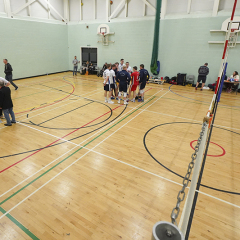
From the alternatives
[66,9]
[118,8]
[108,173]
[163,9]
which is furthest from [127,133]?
[66,9]

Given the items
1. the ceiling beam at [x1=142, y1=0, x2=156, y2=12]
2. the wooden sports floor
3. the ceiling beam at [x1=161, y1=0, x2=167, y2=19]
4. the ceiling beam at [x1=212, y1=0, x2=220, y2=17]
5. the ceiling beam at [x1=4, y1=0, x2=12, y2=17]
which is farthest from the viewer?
the ceiling beam at [x1=142, y1=0, x2=156, y2=12]

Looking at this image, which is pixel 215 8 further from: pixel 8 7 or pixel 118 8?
pixel 8 7

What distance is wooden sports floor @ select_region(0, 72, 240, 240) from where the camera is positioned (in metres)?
3.32

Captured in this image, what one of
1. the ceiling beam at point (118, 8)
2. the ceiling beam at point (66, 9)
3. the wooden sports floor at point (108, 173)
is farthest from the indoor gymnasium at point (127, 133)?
the ceiling beam at point (66, 9)

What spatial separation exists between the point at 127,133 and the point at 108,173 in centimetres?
240

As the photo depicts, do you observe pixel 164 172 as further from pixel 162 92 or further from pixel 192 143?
pixel 162 92

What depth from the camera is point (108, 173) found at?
4664 mm

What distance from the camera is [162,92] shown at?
13227mm

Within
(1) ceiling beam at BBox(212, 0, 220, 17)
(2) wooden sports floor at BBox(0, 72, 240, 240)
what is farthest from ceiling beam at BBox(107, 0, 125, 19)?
(2) wooden sports floor at BBox(0, 72, 240, 240)

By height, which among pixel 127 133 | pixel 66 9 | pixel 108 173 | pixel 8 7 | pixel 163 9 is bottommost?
pixel 108 173

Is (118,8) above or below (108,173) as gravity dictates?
above

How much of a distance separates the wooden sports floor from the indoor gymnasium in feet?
0.08

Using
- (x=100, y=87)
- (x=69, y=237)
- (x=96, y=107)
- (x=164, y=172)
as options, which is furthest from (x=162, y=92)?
(x=69, y=237)

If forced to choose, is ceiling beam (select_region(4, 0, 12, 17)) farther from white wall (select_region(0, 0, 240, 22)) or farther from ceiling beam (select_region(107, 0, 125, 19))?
ceiling beam (select_region(107, 0, 125, 19))
